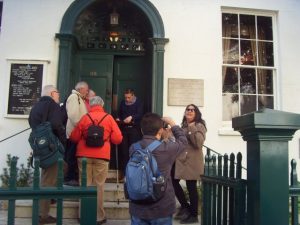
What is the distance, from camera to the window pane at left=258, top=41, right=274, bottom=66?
8.34 metres

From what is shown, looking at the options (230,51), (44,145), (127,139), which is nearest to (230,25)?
(230,51)

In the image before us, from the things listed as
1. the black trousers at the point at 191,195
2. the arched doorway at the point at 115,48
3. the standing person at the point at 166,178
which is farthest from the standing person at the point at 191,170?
the arched doorway at the point at 115,48

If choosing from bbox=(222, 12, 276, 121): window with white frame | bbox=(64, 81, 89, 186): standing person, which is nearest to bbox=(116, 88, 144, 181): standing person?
bbox=(64, 81, 89, 186): standing person

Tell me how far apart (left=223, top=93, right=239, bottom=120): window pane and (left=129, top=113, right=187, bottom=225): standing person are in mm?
4778

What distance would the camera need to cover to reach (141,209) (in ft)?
10.2

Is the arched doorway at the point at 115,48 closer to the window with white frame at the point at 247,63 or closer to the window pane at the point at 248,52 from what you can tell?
the window with white frame at the point at 247,63

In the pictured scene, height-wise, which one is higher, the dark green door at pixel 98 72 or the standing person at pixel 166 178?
the dark green door at pixel 98 72

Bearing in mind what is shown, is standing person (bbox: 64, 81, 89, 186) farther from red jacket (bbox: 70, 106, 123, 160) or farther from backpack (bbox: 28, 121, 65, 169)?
backpack (bbox: 28, 121, 65, 169)

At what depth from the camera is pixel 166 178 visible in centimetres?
318

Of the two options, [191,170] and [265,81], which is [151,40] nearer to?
[265,81]

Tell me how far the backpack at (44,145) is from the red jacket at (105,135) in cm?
33

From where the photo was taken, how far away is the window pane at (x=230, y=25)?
8.27 m

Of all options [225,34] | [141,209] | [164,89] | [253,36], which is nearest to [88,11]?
[164,89]

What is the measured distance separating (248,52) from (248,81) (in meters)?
0.68
